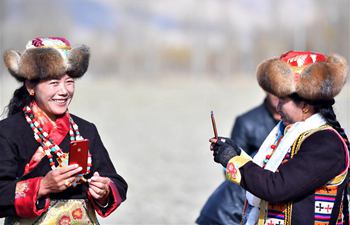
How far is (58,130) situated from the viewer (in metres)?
3.98

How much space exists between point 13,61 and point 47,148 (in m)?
0.53

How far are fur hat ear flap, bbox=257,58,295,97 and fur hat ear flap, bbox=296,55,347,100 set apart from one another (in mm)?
58

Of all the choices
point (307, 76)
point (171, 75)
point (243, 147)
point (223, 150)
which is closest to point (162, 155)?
point (243, 147)

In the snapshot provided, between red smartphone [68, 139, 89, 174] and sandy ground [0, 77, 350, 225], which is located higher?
red smartphone [68, 139, 89, 174]

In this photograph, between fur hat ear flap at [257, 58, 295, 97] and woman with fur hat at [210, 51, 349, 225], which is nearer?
Result: woman with fur hat at [210, 51, 349, 225]

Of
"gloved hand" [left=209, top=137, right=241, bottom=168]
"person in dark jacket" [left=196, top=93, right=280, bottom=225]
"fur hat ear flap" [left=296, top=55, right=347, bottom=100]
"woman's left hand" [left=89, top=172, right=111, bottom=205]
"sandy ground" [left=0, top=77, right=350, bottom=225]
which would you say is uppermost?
"fur hat ear flap" [left=296, top=55, right=347, bottom=100]

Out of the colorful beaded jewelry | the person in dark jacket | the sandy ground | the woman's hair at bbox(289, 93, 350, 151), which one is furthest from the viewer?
the sandy ground

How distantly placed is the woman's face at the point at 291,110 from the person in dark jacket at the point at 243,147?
158 centimetres

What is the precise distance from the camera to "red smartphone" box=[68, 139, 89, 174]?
3.64 m

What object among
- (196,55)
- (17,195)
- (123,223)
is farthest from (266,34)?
(17,195)

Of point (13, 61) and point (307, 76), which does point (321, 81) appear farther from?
point (13, 61)

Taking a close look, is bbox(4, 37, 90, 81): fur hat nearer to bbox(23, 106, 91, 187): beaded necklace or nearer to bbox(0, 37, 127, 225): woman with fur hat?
bbox(0, 37, 127, 225): woman with fur hat

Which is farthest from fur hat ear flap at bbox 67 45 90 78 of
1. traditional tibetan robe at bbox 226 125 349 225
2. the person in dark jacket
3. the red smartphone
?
the person in dark jacket

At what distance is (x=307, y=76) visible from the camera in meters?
3.90
